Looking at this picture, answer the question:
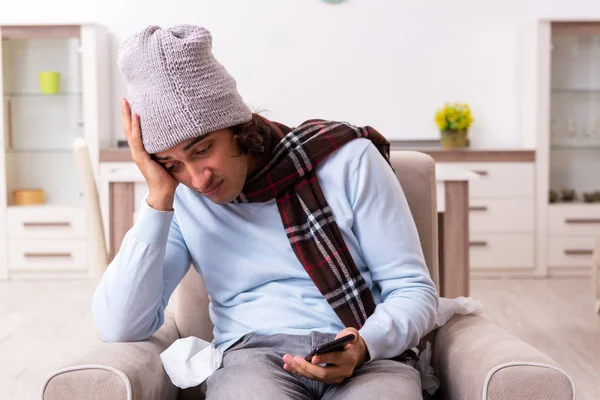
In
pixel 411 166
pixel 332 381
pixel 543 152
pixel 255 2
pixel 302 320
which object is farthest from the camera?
pixel 255 2

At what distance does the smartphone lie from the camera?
1.38m

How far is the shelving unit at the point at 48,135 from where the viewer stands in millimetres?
4941

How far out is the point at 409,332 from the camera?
1530 mm

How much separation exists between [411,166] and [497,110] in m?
3.54

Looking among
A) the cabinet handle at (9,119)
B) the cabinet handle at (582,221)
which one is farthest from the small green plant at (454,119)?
the cabinet handle at (9,119)

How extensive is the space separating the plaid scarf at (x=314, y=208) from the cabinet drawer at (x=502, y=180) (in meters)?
3.23

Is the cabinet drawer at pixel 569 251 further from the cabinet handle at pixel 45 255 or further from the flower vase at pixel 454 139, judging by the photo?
the cabinet handle at pixel 45 255

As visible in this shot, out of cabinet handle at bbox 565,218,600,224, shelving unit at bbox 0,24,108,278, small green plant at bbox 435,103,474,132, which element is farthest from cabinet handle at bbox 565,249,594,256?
shelving unit at bbox 0,24,108,278

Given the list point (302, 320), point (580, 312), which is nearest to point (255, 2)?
point (580, 312)

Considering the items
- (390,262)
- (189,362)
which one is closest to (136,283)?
(189,362)

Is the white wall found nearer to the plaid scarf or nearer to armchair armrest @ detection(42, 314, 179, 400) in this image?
the plaid scarf

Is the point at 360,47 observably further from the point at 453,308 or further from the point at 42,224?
the point at 453,308

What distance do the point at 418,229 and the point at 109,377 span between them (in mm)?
765

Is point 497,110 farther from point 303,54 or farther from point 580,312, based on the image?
point 580,312
